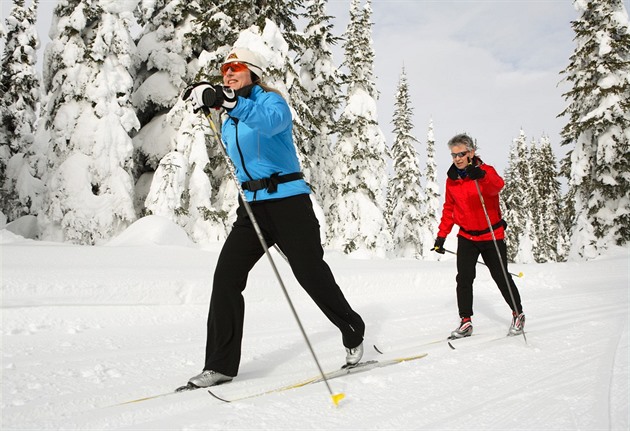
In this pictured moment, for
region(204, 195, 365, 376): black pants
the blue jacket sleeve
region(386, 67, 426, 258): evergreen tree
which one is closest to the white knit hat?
the blue jacket sleeve

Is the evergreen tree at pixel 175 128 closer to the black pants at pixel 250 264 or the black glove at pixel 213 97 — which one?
the black pants at pixel 250 264

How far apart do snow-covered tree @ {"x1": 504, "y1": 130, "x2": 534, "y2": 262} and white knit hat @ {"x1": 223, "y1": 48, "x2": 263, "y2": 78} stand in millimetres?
39630

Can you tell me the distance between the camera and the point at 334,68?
2281 cm

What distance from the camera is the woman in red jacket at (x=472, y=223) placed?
493cm

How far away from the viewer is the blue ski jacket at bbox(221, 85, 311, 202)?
308cm

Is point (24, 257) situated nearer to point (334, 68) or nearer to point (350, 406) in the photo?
point (350, 406)

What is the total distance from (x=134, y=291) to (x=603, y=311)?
6240mm

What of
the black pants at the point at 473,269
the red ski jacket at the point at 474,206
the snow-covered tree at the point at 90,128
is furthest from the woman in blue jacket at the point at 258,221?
the snow-covered tree at the point at 90,128

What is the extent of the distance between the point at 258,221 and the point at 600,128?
19.0 meters

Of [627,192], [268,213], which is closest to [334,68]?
[627,192]

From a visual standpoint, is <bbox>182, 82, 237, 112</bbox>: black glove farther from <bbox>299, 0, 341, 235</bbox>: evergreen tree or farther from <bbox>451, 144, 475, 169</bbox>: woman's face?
<bbox>299, 0, 341, 235</bbox>: evergreen tree

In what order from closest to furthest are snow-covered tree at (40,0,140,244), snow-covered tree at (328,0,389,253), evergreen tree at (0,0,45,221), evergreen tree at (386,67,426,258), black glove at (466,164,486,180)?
black glove at (466,164,486,180) → snow-covered tree at (40,0,140,244) → evergreen tree at (0,0,45,221) → snow-covered tree at (328,0,389,253) → evergreen tree at (386,67,426,258)

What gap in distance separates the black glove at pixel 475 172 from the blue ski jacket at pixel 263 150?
7.52 ft

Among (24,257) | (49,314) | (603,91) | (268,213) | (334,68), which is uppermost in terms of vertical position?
(334,68)
